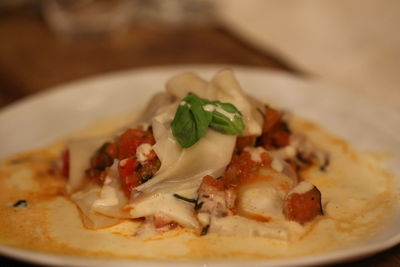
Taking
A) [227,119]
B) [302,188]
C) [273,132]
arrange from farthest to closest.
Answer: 1. [273,132]
2. [227,119]
3. [302,188]

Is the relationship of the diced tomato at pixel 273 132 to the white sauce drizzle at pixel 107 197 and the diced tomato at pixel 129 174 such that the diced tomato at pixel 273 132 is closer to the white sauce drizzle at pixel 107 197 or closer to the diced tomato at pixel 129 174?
the diced tomato at pixel 129 174

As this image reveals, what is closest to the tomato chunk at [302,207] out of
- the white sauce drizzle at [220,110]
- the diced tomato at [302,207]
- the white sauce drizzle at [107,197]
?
the diced tomato at [302,207]

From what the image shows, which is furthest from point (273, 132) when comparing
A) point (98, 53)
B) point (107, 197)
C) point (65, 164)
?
point (98, 53)

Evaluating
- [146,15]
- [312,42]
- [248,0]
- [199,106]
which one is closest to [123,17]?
[146,15]

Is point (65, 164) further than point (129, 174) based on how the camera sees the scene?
Yes

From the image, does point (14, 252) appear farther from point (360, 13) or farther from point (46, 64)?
point (360, 13)

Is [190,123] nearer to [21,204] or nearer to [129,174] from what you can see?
[129,174]

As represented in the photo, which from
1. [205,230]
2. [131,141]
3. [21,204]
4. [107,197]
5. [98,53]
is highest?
[131,141]
